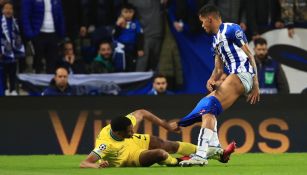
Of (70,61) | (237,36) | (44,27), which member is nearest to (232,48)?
(237,36)

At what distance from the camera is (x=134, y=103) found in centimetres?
1722

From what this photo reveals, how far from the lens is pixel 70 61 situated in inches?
715

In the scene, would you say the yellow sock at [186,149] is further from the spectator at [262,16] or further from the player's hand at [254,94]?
the spectator at [262,16]

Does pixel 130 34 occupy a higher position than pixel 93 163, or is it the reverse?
pixel 130 34

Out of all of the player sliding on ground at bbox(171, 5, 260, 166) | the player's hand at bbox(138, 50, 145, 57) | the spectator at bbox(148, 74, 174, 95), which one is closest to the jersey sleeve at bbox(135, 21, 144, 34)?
the player's hand at bbox(138, 50, 145, 57)

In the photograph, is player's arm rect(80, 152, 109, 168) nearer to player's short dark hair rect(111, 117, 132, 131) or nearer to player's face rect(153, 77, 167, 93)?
player's short dark hair rect(111, 117, 132, 131)

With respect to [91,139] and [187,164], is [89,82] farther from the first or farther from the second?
[187,164]

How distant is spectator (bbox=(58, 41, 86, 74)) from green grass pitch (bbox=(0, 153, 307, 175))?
337cm

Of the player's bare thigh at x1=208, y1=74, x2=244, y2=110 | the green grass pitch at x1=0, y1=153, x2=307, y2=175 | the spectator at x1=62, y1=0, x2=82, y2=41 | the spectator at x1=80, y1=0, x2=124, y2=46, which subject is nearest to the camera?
the green grass pitch at x1=0, y1=153, x2=307, y2=175

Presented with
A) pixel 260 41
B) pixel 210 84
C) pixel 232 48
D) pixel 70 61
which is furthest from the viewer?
pixel 70 61

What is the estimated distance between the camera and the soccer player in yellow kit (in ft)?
38.7

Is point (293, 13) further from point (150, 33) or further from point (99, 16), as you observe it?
point (99, 16)

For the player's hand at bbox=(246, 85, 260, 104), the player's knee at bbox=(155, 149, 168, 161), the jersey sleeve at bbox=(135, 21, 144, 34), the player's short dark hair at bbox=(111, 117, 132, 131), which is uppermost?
the jersey sleeve at bbox=(135, 21, 144, 34)

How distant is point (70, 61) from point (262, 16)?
3.75 meters
